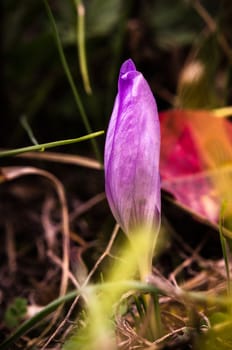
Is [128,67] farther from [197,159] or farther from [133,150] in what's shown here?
[197,159]

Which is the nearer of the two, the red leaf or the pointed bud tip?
the pointed bud tip

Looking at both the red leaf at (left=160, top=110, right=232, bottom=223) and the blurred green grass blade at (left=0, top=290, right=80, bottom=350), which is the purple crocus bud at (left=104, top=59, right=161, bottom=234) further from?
the red leaf at (left=160, top=110, right=232, bottom=223)

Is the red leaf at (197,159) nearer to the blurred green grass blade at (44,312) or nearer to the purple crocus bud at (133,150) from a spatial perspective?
the purple crocus bud at (133,150)

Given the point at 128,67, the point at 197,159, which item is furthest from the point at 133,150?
the point at 197,159

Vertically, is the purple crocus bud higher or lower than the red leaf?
higher

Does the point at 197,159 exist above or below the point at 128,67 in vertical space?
below

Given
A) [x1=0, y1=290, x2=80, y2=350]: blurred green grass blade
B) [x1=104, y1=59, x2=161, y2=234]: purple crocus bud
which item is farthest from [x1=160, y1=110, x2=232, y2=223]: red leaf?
[x1=0, y1=290, x2=80, y2=350]: blurred green grass blade

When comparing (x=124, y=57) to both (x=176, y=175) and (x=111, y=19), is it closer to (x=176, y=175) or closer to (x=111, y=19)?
(x=111, y=19)

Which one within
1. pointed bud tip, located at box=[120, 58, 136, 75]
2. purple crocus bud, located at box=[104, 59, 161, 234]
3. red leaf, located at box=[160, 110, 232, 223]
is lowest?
red leaf, located at box=[160, 110, 232, 223]
